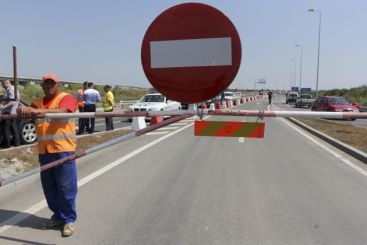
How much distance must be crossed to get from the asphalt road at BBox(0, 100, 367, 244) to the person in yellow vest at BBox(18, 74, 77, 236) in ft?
0.71

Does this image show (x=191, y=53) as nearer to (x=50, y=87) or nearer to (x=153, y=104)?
(x=50, y=87)

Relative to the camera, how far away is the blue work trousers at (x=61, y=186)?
5223mm

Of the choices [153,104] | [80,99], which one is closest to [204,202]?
[80,99]

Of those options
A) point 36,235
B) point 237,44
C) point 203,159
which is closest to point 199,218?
point 36,235

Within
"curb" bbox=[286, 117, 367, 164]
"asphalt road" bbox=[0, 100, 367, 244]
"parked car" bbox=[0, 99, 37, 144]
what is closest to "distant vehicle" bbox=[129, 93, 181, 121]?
"curb" bbox=[286, 117, 367, 164]

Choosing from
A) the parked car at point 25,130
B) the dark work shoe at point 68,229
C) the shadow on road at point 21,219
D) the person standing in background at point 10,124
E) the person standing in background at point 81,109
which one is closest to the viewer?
the dark work shoe at point 68,229

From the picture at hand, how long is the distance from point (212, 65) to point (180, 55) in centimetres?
29

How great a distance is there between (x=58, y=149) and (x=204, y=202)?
229 cm

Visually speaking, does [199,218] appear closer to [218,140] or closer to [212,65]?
[212,65]

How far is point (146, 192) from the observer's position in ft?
23.2

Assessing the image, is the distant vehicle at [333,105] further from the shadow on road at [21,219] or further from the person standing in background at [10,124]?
the shadow on road at [21,219]

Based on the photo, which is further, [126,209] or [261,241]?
[126,209]

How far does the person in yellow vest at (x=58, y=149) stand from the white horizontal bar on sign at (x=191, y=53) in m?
1.67

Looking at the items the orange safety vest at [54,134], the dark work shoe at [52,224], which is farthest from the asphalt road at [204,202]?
the orange safety vest at [54,134]
